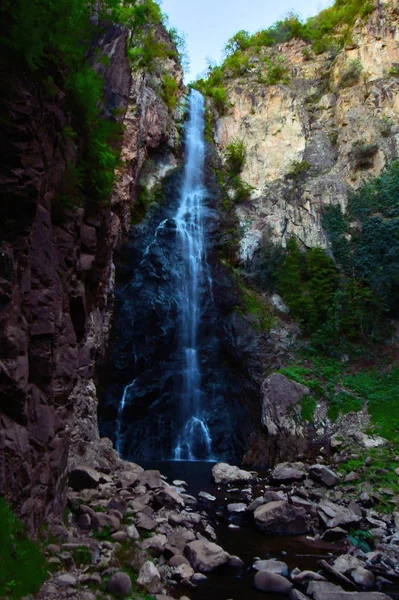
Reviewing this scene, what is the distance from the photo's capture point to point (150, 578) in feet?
21.0

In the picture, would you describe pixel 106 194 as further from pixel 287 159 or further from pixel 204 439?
pixel 287 159

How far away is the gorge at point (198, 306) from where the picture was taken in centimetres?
639

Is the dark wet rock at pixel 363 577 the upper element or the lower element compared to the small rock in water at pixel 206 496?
lower

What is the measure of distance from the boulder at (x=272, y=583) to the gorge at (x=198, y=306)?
0.04 m

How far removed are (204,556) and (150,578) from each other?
1.64 meters

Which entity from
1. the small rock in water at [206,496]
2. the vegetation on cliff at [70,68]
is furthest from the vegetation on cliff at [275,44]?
the small rock in water at [206,496]

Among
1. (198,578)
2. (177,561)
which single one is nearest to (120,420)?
(177,561)

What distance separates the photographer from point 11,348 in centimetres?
587

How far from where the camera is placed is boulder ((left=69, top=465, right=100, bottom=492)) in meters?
9.12

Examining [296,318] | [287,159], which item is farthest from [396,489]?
[287,159]

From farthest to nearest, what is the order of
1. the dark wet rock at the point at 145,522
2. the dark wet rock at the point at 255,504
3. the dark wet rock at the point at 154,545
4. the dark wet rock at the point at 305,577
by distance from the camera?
the dark wet rock at the point at 255,504 < the dark wet rock at the point at 145,522 < the dark wet rock at the point at 154,545 < the dark wet rock at the point at 305,577

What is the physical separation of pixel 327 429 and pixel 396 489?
244 inches

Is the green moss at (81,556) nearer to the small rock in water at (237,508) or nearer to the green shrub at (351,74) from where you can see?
the small rock in water at (237,508)

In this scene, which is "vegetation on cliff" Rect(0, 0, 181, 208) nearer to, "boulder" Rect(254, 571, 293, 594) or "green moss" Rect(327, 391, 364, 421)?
"boulder" Rect(254, 571, 293, 594)
